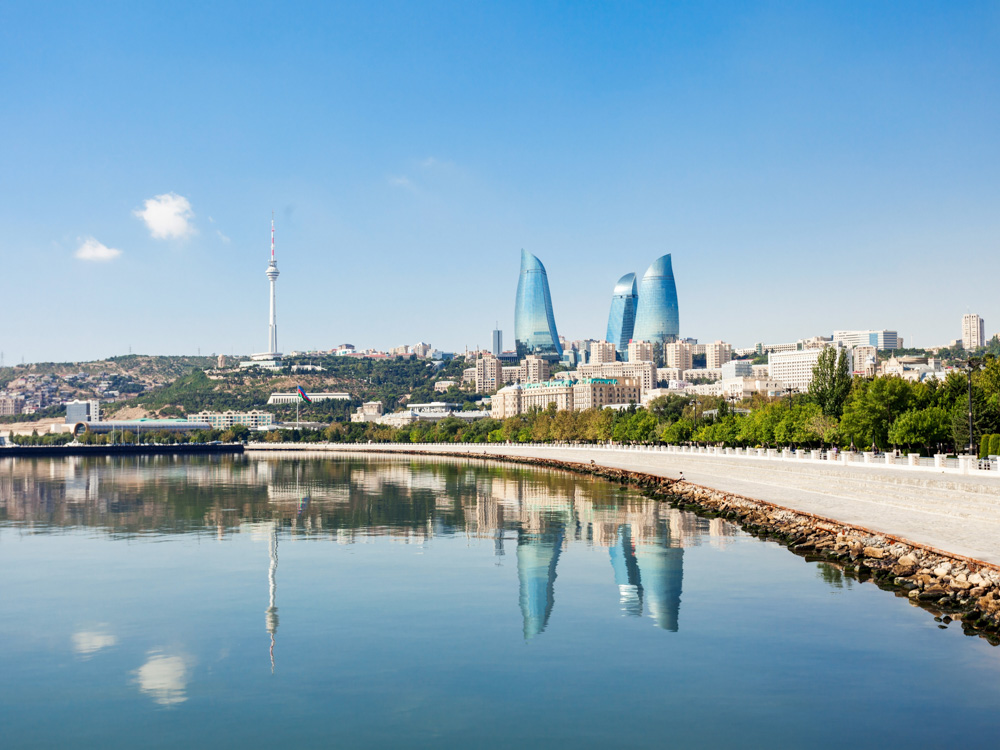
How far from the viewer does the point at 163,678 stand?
17.1m

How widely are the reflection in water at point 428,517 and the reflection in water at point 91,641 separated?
53 mm

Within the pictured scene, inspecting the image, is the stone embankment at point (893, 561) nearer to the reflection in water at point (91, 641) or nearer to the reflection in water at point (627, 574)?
the reflection in water at point (627, 574)

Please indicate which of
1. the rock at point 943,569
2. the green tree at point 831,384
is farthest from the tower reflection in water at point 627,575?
the green tree at point 831,384

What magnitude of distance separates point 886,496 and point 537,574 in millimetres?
16507

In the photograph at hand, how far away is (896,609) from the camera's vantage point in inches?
864

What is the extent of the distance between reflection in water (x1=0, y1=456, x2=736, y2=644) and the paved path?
4.14m

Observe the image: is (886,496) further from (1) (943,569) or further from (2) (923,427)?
(2) (923,427)

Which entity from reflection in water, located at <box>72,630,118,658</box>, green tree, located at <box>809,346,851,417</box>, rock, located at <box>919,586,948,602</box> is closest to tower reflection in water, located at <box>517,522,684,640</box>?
rock, located at <box>919,586,948,602</box>

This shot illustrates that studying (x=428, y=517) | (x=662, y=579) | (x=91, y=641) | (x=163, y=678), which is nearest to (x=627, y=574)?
(x=662, y=579)

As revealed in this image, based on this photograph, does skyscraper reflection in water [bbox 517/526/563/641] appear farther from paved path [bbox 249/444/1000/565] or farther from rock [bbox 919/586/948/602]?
paved path [bbox 249/444/1000/565]

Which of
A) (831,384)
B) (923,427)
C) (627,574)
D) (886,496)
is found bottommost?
(627,574)

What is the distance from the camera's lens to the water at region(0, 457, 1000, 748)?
14.6 m

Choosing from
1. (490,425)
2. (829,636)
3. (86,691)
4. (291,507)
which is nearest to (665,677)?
(829,636)

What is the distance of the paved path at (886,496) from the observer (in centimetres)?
2680
